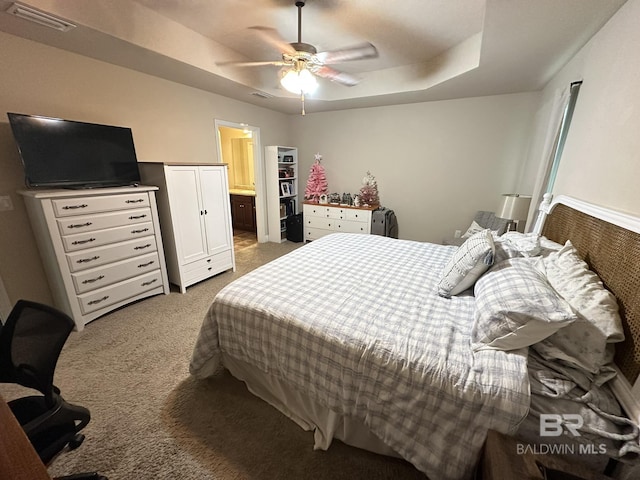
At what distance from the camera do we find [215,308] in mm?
1562

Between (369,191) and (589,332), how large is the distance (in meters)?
3.56

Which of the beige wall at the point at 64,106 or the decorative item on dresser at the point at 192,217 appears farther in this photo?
the decorative item on dresser at the point at 192,217

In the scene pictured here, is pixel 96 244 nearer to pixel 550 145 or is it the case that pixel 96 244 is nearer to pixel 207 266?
pixel 207 266

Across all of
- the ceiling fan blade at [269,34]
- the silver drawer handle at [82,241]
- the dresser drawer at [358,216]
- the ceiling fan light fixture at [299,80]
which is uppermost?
the ceiling fan blade at [269,34]

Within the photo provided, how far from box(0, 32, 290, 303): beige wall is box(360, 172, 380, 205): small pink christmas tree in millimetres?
2763

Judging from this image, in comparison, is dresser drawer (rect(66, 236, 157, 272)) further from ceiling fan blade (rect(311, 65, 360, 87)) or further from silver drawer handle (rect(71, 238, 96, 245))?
ceiling fan blade (rect(311, 65, 360, 87))

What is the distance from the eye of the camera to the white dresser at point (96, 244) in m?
2.06

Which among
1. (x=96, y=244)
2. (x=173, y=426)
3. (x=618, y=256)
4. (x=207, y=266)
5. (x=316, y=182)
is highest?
(x=316, y=182)

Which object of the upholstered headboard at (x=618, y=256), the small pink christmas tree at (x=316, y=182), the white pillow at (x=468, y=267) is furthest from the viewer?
the small pink christmas tree at (x=316, y=182)

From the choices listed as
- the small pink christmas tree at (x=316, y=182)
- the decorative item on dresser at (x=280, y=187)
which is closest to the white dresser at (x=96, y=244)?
the decorative item on dresser at (x=280, y=187)

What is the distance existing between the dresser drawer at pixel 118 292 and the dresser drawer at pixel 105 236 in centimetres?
44

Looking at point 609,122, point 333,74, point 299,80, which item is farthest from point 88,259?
point 609,122

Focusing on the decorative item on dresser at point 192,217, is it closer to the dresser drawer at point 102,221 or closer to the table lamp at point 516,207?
the dresser drawer at point 102,221

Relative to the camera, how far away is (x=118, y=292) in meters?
2.47
